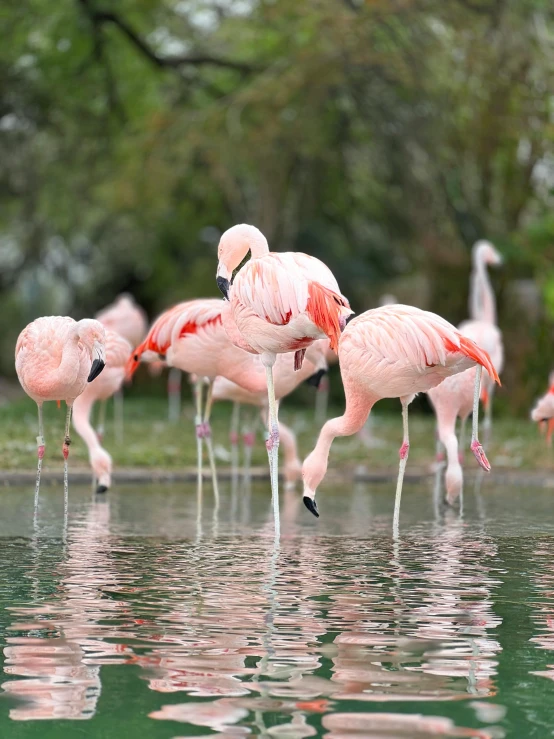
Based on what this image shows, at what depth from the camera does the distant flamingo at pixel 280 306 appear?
659cm

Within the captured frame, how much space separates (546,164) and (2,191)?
8.11 metres

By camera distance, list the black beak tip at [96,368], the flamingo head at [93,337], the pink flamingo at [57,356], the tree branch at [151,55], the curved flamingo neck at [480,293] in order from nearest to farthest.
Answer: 1. the black beak tip at [96,368]
2. the flamingo head at [93,337]
3. the pink flamingo at [57,356]
4. the curved flamingo neck at [480,293]
5. the tree branch at [151,55]

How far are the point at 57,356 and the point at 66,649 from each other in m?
3.91

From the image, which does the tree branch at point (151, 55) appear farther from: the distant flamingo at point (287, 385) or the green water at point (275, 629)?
the green water at point (275, 629)

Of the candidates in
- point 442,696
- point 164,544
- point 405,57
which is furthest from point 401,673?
point 405,57

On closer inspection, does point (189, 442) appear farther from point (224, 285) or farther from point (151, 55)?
point (151, 55)

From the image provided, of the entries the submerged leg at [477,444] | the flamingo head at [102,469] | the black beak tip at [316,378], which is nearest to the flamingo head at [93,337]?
the flamingo head at [102,469]

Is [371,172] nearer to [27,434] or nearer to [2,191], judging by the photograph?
[2,191]

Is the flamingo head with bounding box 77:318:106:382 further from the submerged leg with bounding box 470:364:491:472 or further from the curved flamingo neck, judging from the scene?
the curved flamingo neck

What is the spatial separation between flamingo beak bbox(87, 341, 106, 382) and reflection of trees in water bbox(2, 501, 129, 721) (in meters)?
1.51

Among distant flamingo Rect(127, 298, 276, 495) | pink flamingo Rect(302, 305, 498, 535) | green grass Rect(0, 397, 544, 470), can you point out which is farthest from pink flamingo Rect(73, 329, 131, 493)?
pink flamingo Rect(302, 305, 498, 535)

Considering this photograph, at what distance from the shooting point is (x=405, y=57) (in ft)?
54.3

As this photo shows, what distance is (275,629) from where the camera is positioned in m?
4.27

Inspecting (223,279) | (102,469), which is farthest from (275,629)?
(102,469)
